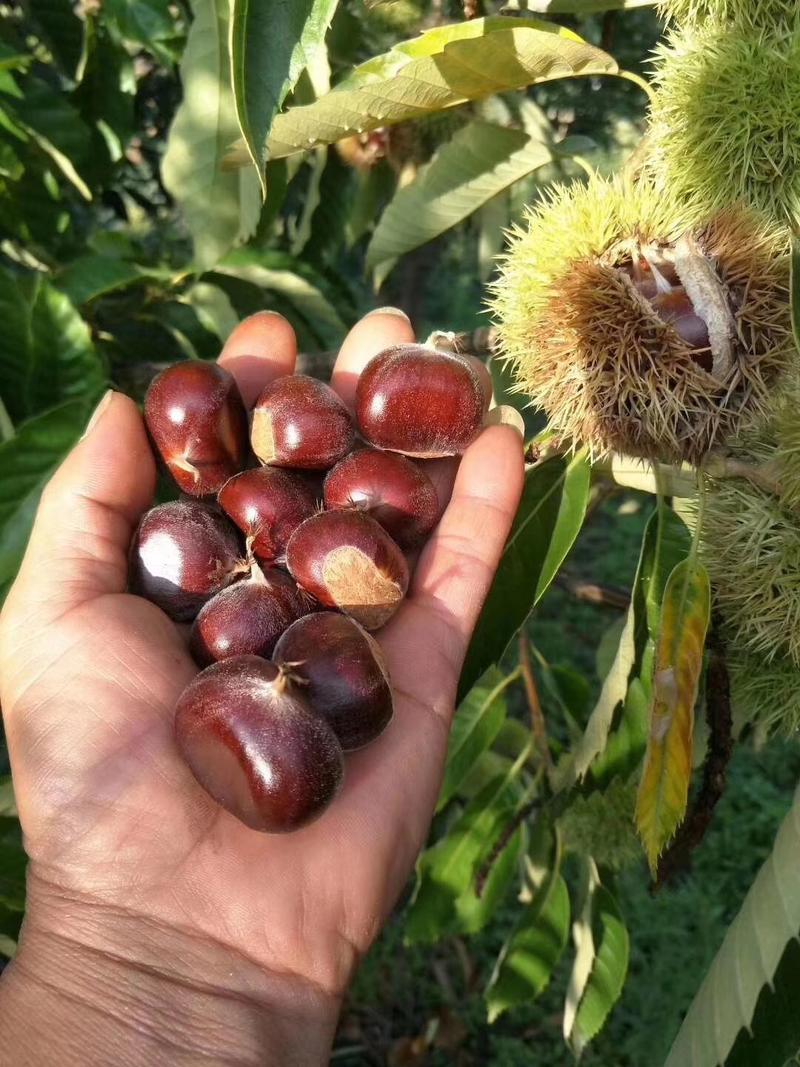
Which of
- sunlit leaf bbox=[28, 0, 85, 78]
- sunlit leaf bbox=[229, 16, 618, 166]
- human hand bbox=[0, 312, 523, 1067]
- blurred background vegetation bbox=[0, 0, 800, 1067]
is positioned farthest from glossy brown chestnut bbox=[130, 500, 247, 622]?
sunlit leaf bbox=[28, 0, 85, 78]

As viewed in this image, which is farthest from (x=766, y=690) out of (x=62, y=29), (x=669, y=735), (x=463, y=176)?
(x=62, y=29)

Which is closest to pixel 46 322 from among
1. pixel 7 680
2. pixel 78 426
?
pixel 78 426

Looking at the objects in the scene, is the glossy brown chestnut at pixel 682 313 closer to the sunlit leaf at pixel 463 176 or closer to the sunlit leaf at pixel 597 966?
the sunlit leaf at pixel 463 176

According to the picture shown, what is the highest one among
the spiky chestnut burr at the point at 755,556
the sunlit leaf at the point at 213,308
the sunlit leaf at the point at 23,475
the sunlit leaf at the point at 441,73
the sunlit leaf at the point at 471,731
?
the sunlit leaf at the point at 441,73

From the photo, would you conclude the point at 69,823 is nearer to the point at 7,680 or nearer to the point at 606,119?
the point at 7,680

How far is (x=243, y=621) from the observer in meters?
1.14

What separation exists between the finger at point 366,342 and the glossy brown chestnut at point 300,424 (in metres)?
0.18

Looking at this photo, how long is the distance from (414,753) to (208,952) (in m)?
0.35

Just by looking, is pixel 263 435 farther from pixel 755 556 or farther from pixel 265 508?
pixel 755 556

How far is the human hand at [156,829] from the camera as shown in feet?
3.18

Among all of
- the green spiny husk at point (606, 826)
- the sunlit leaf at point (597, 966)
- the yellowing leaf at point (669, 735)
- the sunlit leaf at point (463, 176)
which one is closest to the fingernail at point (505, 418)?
the sunlit leaf at point (463, 176)

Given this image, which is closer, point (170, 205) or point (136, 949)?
point (136, 949)

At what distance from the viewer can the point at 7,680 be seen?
116 centimetres

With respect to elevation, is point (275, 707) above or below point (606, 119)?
below
